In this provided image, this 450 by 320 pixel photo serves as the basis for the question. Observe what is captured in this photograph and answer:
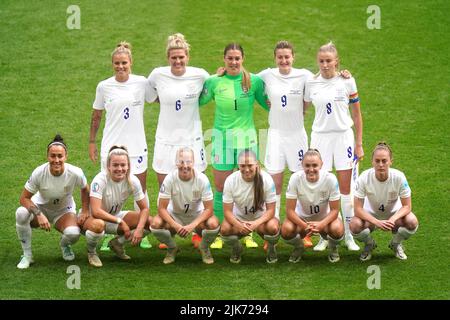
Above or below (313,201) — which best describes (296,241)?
below

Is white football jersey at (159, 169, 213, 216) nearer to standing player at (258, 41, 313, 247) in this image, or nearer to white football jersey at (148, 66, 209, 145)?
white football jersey at (148, 66, 209, 145)

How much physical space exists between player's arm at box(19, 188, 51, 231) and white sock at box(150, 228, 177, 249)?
39.6 inches

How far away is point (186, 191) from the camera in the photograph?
1048 centimetres

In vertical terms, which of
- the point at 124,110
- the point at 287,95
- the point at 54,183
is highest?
the point at 287,95

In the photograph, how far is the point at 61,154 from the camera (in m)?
10.3

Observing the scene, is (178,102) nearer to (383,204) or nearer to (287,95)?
(287,95)

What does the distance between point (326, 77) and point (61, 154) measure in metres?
2.73

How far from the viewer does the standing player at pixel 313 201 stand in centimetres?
1028

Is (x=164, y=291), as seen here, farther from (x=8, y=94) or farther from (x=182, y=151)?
(x=8, y=94)

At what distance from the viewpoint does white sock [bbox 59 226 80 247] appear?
10.5 m

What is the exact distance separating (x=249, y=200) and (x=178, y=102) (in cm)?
129

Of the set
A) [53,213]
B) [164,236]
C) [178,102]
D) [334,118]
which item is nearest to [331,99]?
[334,118]

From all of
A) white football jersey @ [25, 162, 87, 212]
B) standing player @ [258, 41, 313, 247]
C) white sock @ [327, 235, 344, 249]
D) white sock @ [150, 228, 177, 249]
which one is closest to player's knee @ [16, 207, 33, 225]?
white football jersey @ [25, 162, 87, 212]

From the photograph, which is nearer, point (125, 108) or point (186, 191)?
point (186, 191)
